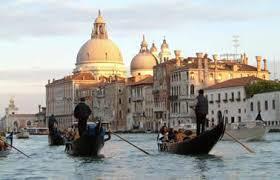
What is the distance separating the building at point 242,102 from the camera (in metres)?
64.3

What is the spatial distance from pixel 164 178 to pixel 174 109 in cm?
6739

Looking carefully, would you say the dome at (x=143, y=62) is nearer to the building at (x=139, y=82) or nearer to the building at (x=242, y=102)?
the building at (x=139, y=82)

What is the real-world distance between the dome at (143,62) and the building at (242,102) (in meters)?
37.8

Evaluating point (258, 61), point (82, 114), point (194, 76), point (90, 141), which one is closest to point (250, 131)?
point (90, 141)

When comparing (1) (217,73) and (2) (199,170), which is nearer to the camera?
(2) (199,170)

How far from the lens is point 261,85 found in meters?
67.5

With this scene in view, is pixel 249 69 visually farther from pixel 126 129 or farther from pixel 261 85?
pixel 126 129

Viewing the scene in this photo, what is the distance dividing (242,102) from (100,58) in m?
54.7

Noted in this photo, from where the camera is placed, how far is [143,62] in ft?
372

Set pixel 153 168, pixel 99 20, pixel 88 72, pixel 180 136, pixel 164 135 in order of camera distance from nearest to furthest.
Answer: pixel 153 168 < pixel 180 136 < pixel 164 135 < pixel 88 72 < pixel 99 20

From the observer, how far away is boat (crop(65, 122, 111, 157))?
65.8 feet

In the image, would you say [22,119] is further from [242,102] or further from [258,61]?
[242,102]

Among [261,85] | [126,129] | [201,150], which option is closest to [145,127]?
[126,129]

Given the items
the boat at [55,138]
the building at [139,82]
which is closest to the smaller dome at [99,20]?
the building at [139,82]
